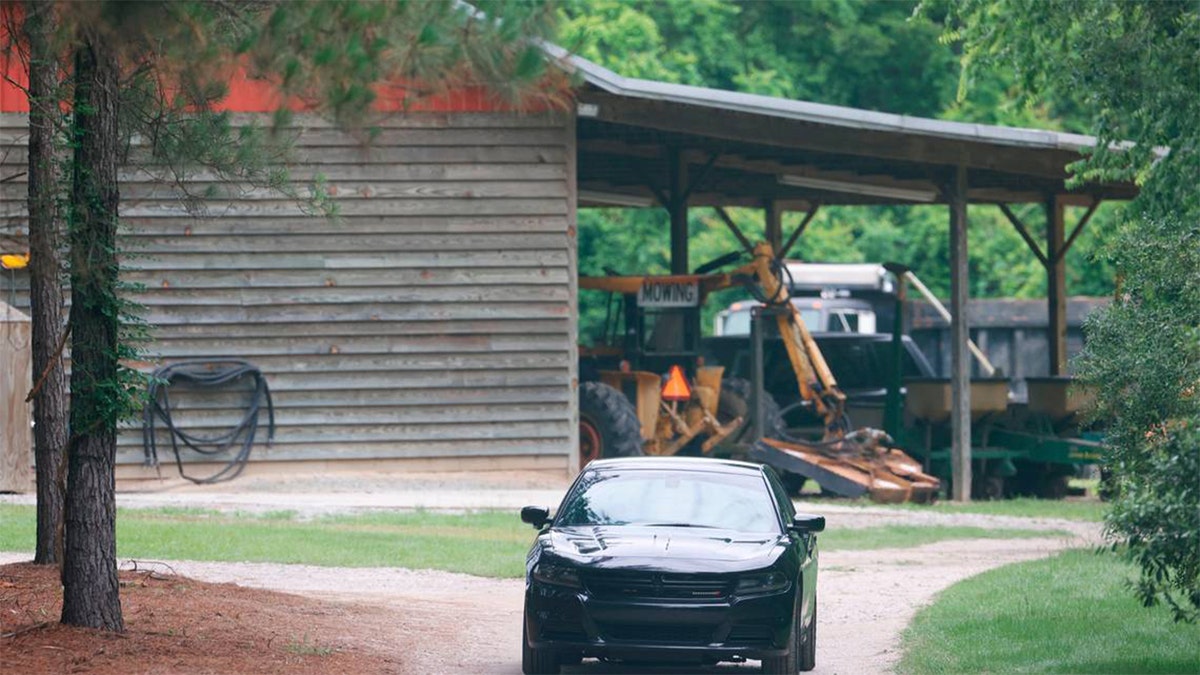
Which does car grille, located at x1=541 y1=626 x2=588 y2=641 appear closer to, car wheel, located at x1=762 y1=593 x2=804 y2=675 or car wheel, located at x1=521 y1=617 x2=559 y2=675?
car wheel, located at x1=521 y1=617 x2=559 y2=675

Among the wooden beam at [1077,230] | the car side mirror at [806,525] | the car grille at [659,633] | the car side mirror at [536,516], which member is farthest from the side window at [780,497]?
the wooden beam at [1077,230]

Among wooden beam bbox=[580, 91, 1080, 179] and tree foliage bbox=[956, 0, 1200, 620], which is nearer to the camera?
tree foliage bbox=[956, 0, 1200, 620]

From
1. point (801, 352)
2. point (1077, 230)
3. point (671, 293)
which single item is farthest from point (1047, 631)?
point (1077, 230)

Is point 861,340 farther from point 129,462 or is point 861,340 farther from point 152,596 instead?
point 152,596

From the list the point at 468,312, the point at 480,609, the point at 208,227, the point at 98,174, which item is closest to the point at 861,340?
the point at 468,312

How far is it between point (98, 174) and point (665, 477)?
13.5 feet

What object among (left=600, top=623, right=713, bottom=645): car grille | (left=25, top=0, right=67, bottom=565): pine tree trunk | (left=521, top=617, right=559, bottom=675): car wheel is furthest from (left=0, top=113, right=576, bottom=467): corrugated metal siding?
(left=600, top=623, right=713, bottom=645): car grille

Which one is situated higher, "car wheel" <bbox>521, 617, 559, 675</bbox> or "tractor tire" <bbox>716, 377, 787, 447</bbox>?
"tractor tire" <bbox>716, 377, 787, 447</bbox>

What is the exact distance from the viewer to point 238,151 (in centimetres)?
1134

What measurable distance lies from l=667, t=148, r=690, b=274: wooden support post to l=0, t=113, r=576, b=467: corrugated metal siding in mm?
4854

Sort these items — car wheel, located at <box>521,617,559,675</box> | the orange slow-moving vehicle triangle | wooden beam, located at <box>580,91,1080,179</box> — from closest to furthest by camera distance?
car wheel, located at <box>521,617,559,675</box> → wooden beam, located at <box>580,91,1080,179</box> → the orange slow-moving vehicle triangle

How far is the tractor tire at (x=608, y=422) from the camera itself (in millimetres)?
24031

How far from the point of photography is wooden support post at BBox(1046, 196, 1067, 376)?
30125mm

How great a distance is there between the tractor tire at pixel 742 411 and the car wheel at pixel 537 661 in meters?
14.6
